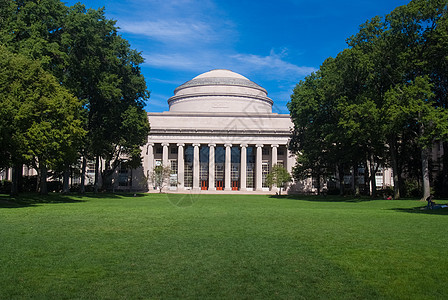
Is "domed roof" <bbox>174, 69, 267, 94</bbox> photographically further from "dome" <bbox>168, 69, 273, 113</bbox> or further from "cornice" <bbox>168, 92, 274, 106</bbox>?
"cornice" <bbox>168, 92, 274, 106</bbox>

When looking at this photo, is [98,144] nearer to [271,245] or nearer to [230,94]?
[271,245]

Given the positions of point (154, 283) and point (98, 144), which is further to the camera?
point (98, 144)

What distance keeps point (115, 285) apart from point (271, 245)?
5749 mm

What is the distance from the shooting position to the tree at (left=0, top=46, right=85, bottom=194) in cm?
2828

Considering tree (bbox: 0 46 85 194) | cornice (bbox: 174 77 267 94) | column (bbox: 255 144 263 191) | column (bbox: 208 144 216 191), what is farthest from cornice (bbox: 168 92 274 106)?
tree (bbox: 0 46 85 194)

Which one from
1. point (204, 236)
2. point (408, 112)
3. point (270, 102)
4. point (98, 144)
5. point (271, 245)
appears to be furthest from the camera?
point (270, 102)

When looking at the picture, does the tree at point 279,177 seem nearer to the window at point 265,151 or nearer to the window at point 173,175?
the window at point 265,151

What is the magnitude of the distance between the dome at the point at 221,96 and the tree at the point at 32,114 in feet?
183

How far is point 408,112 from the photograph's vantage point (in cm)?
3438

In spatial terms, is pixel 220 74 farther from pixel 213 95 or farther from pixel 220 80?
pixel 213 95

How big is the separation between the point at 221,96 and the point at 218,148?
13377mm

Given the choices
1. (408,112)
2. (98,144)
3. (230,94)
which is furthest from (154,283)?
(230,94)

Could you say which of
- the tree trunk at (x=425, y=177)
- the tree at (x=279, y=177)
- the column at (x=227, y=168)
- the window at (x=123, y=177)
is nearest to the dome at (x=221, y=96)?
the column at (x=227, y=168)

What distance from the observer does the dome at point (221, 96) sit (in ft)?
298
